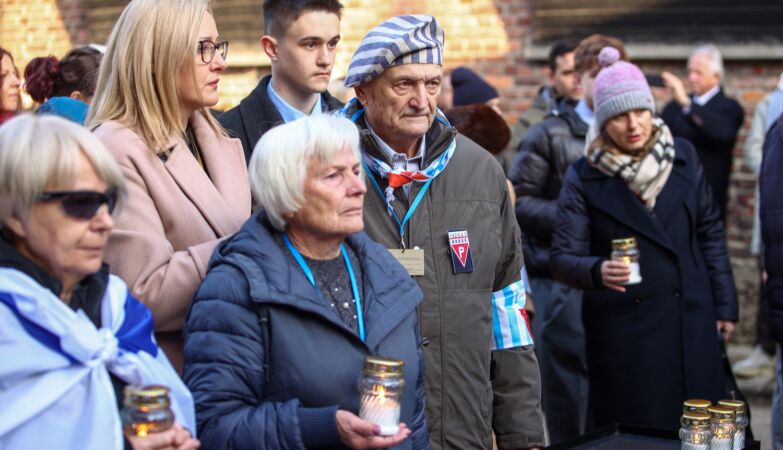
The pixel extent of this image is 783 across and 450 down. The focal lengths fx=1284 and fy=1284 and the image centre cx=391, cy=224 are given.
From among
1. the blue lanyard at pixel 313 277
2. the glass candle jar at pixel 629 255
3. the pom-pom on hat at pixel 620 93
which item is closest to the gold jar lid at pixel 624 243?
the glass candle jar at pixel 629 255

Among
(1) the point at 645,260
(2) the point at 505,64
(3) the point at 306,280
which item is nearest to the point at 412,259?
(3) the point at 306,280

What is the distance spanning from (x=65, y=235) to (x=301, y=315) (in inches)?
26.7

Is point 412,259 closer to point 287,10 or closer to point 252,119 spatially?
point 252,119

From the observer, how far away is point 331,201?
3.31m

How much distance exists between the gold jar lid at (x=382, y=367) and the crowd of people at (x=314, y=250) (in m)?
0.13

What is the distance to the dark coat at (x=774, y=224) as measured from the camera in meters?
5.65

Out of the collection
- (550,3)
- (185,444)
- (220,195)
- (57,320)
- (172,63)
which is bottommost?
(185,444)

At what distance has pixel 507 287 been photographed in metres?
4.15

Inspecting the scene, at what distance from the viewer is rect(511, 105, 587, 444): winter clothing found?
6.72m

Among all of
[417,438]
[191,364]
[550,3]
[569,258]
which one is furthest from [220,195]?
[550,3]

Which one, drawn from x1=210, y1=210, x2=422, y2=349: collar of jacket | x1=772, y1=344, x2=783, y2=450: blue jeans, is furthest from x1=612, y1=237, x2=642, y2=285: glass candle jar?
x1=210, y1=210, x2=422, y2=349: collar of jacket

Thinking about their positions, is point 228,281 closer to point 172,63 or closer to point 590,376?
point 172,63

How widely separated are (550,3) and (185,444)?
793cm

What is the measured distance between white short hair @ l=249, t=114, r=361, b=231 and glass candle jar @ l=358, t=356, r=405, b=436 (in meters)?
0.50
